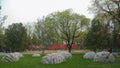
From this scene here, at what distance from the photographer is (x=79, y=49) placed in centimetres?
10856

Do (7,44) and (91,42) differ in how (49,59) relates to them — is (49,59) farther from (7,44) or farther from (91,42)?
(7,44)

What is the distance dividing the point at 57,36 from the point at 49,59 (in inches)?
2192

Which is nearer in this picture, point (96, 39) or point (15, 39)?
point (96, 39)

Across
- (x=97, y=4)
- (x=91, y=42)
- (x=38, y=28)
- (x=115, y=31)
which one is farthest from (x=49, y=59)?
(x=38, y=28)

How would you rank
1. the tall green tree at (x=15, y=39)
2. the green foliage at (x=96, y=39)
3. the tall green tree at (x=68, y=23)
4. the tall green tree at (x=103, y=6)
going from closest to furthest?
the tall green tree at (x=103, y=6) → the green foliage at (x=96, y=39) → the tall green tree at (x=68, y=23) → the tall green tree at (x=15, y=39)

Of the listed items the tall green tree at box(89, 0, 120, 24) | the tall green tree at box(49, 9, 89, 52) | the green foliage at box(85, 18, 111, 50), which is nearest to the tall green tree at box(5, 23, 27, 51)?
the tall green tree at box(49, 9, 89, 52)

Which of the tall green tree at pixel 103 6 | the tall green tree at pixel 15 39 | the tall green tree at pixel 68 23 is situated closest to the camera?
the tall green tree at pixel 103 6

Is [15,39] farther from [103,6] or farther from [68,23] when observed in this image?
[103,6]

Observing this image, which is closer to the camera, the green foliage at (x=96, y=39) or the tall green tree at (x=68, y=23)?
the green foliage at (x=96, y=39)

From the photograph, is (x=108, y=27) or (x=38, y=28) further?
(x=38, y=28)

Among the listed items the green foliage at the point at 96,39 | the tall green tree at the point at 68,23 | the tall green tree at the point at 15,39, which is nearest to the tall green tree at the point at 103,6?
the green foliage at the point at 96,39

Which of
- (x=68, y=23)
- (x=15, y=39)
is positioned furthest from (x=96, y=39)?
(x=15, y=39)

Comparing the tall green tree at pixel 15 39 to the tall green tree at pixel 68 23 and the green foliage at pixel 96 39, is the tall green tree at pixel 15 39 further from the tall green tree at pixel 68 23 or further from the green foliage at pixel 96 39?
the green foliage at pixel 96 39

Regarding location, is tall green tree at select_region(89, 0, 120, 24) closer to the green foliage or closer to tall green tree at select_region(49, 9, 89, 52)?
the green foliage
